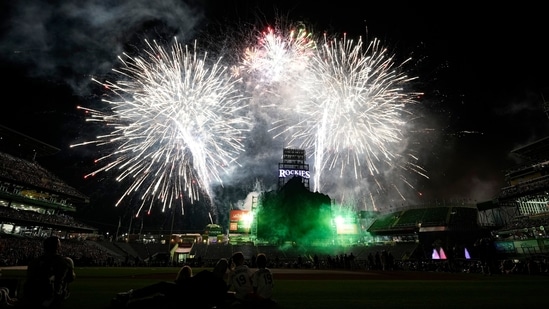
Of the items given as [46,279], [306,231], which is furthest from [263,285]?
[306,231]

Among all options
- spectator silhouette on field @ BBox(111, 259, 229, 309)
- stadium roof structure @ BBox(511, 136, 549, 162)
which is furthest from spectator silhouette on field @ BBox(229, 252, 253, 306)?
stadium roof structure @ BBox(511, 136, 549, 162)

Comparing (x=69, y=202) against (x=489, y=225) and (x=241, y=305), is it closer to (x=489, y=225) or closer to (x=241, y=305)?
(x=241, y=305)

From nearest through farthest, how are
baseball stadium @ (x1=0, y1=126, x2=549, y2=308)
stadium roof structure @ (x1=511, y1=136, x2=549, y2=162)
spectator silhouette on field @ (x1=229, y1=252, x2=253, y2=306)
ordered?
spectator silhouette on field @ (x1=229, y1=252, x2=253, y2=306) → baseball stadium @ (x1=0, y1=126, x2=549, y2=308) → stadium roof structure @ (x1=511, y1=136, x2=549, y2=162)

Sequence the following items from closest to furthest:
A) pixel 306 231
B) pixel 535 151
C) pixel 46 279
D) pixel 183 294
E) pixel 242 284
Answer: pixel 46 279, pixel 183 294, pixel 242 284, pixel 535 151, pixel 306 231

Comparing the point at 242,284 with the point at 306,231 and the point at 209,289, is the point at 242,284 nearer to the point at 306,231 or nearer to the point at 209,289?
the point at 209,289

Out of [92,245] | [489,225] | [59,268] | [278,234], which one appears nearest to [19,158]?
[92,245]

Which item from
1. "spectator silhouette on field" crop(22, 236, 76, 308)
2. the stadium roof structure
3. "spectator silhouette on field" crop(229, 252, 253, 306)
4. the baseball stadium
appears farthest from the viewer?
the stadium roof structure

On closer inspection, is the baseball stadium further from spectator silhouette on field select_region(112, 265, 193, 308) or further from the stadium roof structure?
spectator silhouette on field select_region(112, 265, 193, 308)

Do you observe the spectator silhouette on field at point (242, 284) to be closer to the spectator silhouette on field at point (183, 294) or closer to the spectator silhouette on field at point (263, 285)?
the spectator silhouette on field at point (263, 285)

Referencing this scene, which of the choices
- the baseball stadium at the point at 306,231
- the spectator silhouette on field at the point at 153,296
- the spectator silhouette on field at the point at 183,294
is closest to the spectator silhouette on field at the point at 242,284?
the spectator silhouette on field at the point at 183,294
